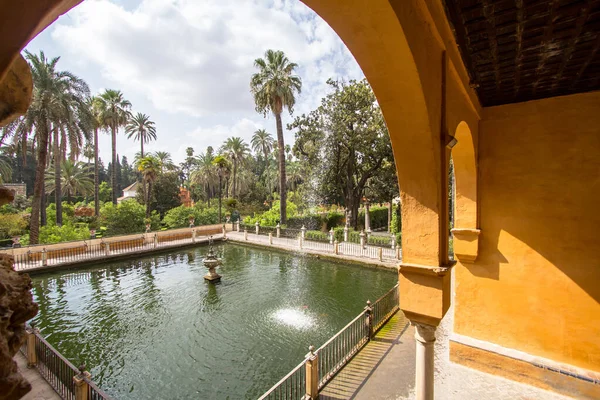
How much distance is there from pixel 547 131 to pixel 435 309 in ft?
13.5

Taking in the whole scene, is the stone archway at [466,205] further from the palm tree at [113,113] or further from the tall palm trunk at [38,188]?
the palm tree at [113,113]

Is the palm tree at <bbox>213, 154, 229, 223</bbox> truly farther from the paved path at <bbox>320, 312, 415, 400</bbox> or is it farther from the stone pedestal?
the paved path at <bbox>320, 312, 415, 400</bbox>

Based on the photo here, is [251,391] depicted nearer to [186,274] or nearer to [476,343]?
[476,343]

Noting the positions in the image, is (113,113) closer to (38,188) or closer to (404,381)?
(38,188)

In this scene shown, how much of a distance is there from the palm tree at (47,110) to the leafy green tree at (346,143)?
14.6 m

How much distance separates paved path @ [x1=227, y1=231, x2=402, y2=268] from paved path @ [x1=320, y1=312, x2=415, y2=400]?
6274 mm

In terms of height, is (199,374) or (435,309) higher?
→ (435,309)

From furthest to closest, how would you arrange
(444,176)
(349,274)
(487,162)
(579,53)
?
(349,274) → (487,162) → (579,53) → (444,176)

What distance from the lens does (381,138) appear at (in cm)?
2075

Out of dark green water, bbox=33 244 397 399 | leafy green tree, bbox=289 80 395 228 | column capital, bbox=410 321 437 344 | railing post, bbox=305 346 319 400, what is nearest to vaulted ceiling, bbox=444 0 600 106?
column capital, bbox=410 321 437 344

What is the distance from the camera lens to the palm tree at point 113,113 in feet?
99.6

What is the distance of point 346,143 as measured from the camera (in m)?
21.6

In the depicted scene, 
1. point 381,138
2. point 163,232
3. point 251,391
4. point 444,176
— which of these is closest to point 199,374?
point 251,391

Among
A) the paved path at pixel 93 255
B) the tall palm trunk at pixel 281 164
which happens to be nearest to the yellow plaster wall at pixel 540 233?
the paved path at pixel 93 255
